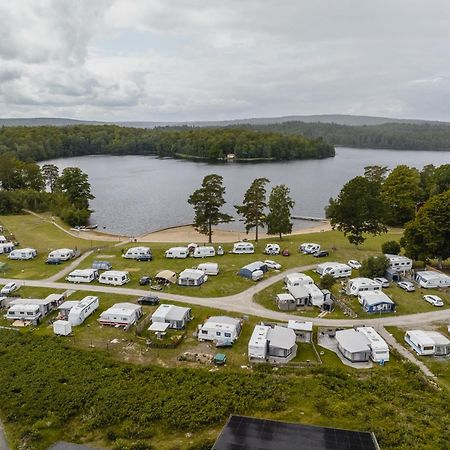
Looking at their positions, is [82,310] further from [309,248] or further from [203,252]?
[309,248]

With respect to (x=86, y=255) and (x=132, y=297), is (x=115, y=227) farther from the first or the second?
(x=132, y=297)

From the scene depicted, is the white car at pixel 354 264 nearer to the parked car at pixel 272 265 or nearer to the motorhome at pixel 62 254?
the parked car at pixel 272 265

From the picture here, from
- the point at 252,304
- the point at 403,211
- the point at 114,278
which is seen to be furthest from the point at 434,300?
the point at 403,211

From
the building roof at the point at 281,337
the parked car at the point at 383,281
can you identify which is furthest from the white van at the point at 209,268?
the parked car at the point at 383,281

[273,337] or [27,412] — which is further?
[273,337]

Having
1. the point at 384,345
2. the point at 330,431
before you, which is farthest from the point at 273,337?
the point at 330,431

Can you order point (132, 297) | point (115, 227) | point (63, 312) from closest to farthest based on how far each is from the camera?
1. point (63, 312)
2. point (132, 297)
3. point (115, 227)
